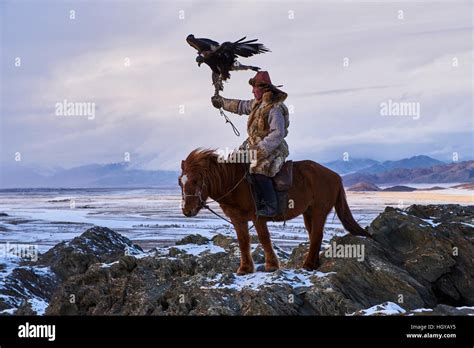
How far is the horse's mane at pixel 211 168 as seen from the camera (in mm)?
10688

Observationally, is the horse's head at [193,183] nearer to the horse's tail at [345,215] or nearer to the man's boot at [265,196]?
the man's boot at [265,196]

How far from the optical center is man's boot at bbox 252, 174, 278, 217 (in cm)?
1094

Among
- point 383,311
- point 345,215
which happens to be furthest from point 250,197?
point 383,311

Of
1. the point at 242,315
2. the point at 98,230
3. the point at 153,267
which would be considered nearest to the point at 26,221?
the point at 98,230

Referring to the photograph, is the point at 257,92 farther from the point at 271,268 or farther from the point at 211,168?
the point at 271,268

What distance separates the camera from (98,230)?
1755 centimetres

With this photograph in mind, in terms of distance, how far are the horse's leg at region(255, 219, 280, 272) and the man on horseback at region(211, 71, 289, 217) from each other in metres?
0.29

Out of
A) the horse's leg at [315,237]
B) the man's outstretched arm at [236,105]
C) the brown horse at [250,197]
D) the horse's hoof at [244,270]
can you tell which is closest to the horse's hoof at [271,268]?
the brown horse at [250,197]

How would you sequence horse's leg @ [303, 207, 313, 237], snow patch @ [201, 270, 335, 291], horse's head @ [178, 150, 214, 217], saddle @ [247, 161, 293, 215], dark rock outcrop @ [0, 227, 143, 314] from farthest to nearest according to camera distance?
1. dark rock outcrop @ [0, 227, 143, 314]
2. horse's leg @ [303, 207, 313, 237]
3. saddle @ [247, 161, 293, 215]
4. snow patch @ [201, 270, 335, 291]
5. horse's head @ [178, 150, 214, 217]

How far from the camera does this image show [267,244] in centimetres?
1138

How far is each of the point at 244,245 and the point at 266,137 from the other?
1.75 m

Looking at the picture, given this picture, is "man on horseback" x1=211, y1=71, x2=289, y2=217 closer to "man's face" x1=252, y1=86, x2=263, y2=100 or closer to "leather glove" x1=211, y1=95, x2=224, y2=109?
"man's face" x1=252, y1=86, x2=263, y2=100

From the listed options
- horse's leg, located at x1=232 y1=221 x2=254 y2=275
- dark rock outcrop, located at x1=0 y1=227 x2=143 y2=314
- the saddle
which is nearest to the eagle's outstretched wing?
the saddle
